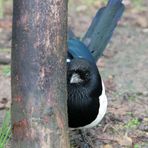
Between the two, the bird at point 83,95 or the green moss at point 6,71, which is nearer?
the bird at point 83,95

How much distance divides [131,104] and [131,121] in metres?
0.31

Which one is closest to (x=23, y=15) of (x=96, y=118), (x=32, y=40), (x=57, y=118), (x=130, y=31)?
(x=32, y=40)

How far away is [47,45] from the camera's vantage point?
2.44 metres

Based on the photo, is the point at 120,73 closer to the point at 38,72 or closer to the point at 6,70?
the point at 6,70

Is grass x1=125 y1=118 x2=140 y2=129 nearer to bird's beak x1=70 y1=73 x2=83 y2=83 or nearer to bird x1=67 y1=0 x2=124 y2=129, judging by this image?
bird x1=67 y1=0 x2=124 y2=129

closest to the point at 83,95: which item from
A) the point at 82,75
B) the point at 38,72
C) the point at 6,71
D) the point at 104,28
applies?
the point at 82,75

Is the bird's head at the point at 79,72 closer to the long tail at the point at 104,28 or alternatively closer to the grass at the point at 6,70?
the long tail at the point at 104,28

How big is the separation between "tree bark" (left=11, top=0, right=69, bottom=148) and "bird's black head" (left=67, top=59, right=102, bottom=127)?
0.51 m

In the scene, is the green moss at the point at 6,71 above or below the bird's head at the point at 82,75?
below

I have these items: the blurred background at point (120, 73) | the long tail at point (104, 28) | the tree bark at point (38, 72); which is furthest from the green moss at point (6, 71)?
the tree bark at point (38, 72)

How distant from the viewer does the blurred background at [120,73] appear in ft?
11.3

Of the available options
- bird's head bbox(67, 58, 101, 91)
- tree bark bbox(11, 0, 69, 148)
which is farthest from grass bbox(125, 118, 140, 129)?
tree bark bbox(11, 0, 69, 148)

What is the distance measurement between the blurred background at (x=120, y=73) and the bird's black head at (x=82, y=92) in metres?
0.29

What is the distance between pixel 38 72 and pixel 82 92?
71cm
